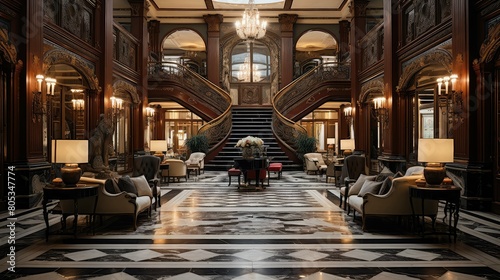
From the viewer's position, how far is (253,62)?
21328 mm

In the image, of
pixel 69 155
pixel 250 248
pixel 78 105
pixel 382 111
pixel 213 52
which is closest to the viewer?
pixel 250 248

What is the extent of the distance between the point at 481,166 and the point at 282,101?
36.8 feet

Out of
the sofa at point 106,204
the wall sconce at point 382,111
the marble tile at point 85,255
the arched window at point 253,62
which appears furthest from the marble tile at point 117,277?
the arched window at point 253,62

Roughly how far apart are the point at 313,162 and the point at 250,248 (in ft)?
32.8

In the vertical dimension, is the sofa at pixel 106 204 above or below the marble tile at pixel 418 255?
above

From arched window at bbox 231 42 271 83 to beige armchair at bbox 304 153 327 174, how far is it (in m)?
7.09

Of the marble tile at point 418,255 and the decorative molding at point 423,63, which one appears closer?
the marble tile at point 418,255


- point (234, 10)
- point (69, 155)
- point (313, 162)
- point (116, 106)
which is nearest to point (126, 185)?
point (69, 155)

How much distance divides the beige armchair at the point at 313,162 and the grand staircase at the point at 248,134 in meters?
1.15

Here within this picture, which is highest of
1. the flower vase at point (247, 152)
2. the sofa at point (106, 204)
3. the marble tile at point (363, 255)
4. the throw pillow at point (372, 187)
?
the flower vase at point (247, 152)

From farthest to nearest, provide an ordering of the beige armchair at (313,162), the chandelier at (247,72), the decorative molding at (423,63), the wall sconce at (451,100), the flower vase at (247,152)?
the chandelier at (247,72) < the beige armchair at (313,162) < the flower vase at (247,152) < the decorative molding at (423,63) < the wall sconce at (451,100)

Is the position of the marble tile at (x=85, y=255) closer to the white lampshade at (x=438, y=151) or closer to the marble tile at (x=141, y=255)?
the marble tile at (x=141, y=255)

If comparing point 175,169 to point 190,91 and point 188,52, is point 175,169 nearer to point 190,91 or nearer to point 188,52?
point 190,91

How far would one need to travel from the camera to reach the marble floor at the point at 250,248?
4074mm
